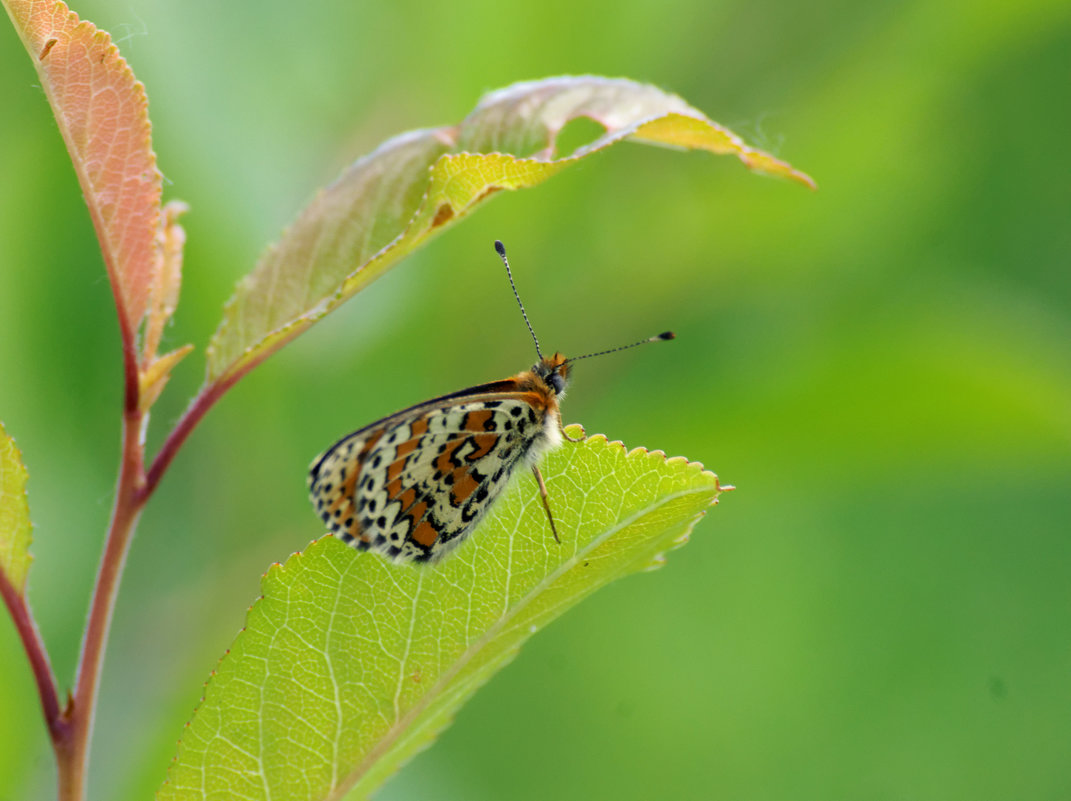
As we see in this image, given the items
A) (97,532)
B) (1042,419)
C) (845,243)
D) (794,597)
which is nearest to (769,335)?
(845,243)

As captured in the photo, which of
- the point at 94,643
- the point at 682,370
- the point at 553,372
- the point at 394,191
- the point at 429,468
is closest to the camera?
the point at 94,643

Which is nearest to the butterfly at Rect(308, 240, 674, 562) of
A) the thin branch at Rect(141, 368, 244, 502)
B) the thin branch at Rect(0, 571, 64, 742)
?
the thin branch at Rect(141, 368, 244, 502)

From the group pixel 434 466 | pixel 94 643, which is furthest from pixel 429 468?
pixel 94 643

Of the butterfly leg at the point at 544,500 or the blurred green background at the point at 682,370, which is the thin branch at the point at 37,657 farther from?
the blurred green background at the point at 682,370

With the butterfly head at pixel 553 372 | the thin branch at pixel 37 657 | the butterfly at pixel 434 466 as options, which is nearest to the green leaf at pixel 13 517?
the thin branch at pixel 37 657

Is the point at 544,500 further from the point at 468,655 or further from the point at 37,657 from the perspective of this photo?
the point at 37,657

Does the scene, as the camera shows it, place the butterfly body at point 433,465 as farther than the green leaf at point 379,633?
Yes
